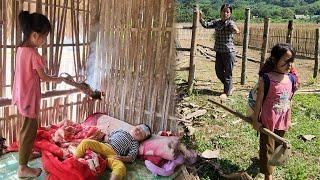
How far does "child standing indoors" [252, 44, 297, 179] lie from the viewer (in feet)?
11.0

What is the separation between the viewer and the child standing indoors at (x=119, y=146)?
3.69 m

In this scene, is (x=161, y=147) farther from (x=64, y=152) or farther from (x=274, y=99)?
(x=274, y=99)

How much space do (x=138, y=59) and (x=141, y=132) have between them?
2.79ft

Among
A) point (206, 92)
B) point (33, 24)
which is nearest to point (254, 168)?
point (33, 24)

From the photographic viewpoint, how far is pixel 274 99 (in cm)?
341

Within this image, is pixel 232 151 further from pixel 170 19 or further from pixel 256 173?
pixel 170 19

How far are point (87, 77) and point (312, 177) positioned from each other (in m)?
2.88

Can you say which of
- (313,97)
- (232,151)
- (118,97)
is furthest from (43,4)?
(313,97)

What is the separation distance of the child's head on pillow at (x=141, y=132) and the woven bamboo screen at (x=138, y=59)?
0.21 metres

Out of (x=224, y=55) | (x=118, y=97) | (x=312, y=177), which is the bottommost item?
(x=312, y=177)

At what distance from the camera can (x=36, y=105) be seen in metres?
3.45

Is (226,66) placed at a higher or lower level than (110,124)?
higher

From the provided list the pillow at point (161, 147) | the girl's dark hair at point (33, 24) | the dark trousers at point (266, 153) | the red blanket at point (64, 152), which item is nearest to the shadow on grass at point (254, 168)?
the dark trousers at point (266, 153)

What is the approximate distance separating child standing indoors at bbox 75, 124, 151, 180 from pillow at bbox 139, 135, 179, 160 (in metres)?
0.08
